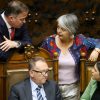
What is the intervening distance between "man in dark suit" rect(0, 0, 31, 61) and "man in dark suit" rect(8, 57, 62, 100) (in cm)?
33

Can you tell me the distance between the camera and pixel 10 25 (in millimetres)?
4836

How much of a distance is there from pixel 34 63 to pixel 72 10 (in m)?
1.99

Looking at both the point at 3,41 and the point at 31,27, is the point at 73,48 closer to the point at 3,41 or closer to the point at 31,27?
the point at 3,41

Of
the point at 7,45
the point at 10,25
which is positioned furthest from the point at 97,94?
the point at 10,25

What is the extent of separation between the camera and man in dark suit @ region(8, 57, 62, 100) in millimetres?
4500

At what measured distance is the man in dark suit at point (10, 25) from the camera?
4.76 metres

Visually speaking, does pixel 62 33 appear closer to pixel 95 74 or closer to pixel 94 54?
pixel 94 54

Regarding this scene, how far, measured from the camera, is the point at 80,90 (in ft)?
16.3

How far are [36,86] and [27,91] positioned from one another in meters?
0.10

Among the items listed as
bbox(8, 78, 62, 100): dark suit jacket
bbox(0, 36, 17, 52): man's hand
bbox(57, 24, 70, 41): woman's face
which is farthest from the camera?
bbox(57, 24, 70, 41): woman's face

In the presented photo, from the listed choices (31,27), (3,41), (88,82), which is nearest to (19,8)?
(3,41)

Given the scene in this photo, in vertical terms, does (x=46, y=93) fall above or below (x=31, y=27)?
below

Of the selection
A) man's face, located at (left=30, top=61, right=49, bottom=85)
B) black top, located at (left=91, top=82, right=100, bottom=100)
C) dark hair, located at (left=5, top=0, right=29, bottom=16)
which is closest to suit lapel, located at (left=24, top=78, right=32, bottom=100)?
man's face, located at (left=30, top=61, right=49, bottom=85)

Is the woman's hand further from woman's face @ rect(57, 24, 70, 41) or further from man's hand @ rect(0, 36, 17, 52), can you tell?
man's hand @ rect(0, 36, 17, 52)
